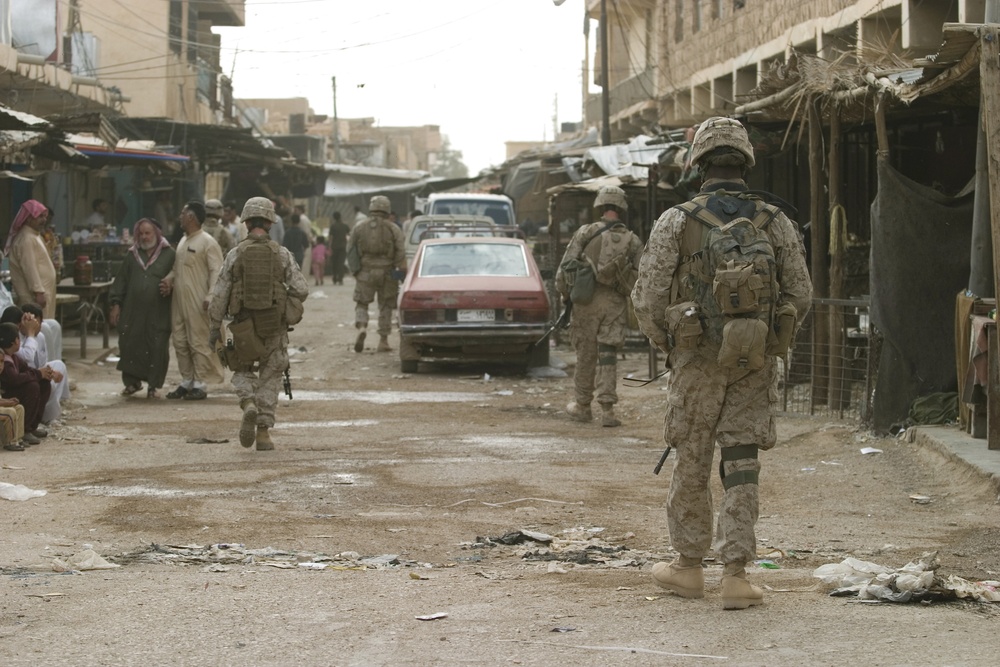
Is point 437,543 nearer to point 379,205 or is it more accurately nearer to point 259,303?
point 259,303

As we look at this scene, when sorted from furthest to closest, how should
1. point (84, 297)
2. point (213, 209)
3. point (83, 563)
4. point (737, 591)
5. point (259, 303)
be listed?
1. point (84, 297)
2. point (213, 209)
3. point (259, 303)
4. point (83, 563)
5. point (737, 591)

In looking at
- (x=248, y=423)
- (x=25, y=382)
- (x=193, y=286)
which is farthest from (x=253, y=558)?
(x=193, y=286)

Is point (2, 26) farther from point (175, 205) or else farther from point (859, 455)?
point (859, 455)

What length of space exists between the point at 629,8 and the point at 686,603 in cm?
3182

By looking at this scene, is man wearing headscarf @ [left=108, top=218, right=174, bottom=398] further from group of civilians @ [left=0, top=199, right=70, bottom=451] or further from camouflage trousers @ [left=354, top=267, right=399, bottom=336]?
camouflage trousers @ [left=354, top=267, right=399, bottom=336]

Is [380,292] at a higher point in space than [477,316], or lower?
higher

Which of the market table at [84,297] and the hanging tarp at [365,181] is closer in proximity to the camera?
the market table at [84,297]

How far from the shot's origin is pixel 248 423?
975cm

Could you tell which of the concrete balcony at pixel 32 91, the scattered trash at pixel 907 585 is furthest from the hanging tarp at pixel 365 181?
the scattered trash at pixel 907 585

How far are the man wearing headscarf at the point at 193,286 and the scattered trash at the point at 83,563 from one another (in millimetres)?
6862

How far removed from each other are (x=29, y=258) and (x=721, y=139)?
345 inches

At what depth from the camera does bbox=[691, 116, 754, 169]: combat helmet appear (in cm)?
546

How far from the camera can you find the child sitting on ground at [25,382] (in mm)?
9852

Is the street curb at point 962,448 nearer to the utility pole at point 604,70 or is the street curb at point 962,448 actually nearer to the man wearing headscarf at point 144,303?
the man wearing headscarf at point 144,303
